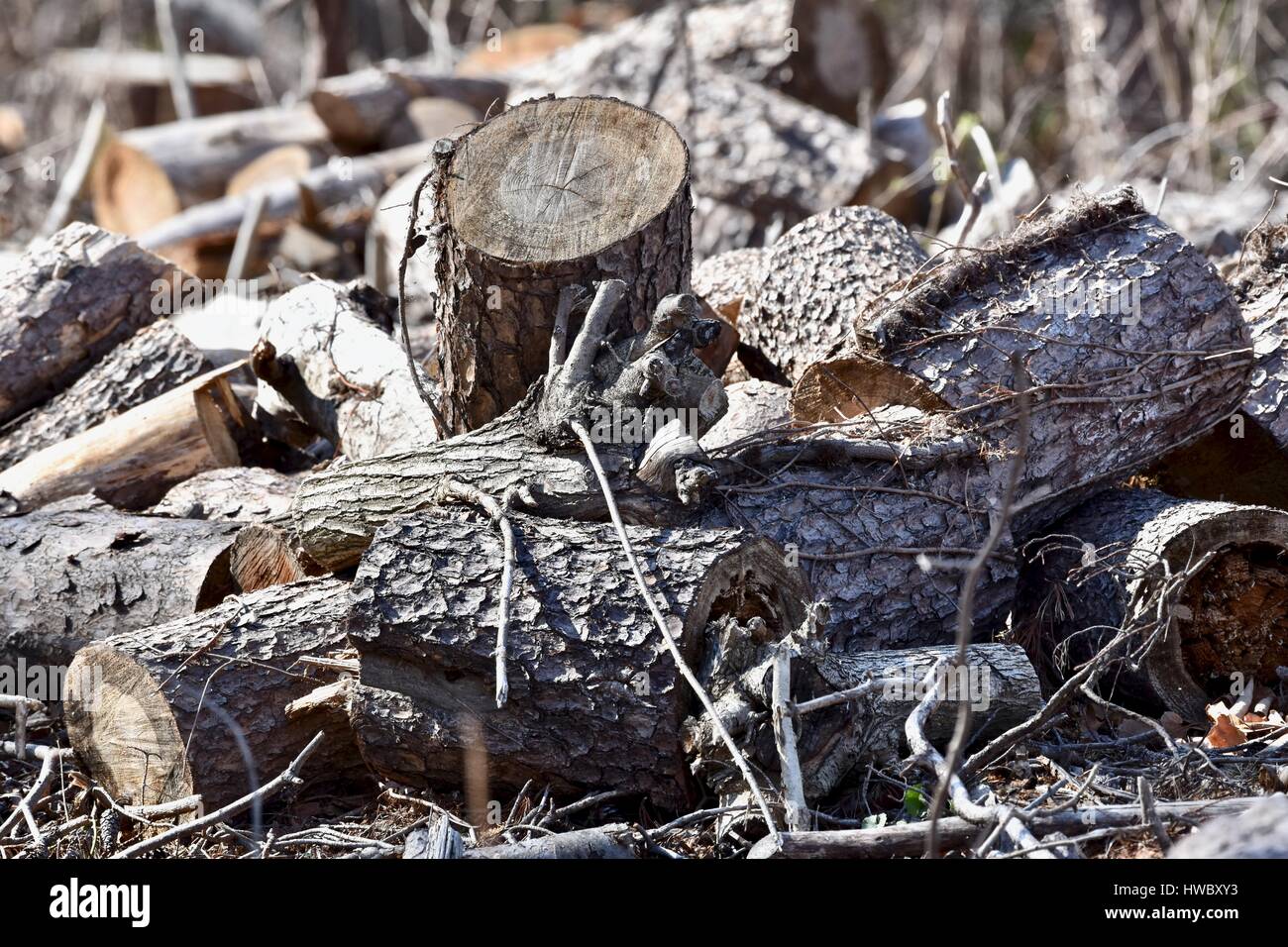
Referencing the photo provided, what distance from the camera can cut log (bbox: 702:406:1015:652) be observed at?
132 inches

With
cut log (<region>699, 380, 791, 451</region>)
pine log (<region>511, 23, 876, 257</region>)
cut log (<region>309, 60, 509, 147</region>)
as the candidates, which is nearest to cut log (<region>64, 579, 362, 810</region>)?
cut log (<region>699, 380, 791, 451</region>)

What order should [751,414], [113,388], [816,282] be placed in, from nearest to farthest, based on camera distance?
1. [751,414]
2. [816,282]
3. [113,388]

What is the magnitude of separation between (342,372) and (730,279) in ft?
5.16

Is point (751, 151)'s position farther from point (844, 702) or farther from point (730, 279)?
point (844, 702)

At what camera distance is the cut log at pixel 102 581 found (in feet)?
11.7

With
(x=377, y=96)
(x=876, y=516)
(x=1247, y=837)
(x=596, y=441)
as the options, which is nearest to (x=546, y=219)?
(x=596, y=441)

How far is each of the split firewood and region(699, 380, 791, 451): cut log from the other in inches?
17.9

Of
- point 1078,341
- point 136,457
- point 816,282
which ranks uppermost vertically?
point 1078,341

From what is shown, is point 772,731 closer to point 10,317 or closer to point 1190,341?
point 1190,341

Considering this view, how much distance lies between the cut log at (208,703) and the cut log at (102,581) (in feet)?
0.98

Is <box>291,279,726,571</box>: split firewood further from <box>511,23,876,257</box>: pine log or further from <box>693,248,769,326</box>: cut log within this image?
<box>511,23,876,257</box>: pine log

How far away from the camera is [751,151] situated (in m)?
6.30

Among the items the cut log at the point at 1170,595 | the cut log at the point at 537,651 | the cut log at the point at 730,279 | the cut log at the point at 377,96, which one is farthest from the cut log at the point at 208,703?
the cut log at the point at 377,96
